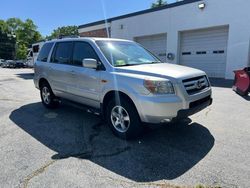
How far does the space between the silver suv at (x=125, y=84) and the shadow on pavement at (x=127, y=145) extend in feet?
1.32

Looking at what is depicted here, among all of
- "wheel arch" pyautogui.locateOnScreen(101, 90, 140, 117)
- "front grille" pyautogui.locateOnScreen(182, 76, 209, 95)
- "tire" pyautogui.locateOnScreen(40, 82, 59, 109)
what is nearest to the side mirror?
"wheel arch" pyautogui.locateOnScreen(101, 90, 140, 117)

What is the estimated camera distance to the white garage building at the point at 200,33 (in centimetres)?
1323

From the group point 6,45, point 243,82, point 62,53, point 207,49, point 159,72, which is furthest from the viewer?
point 6,45

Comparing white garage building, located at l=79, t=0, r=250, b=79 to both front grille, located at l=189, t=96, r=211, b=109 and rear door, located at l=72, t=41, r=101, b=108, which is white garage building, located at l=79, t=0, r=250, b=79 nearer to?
front grille, located at l=189, t=96, r=211, b=109

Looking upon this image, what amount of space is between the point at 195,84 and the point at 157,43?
46.2 ft

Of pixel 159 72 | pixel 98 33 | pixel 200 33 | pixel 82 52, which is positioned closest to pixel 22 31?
pixel 98 33

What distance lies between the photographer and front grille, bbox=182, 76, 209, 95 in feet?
13.9

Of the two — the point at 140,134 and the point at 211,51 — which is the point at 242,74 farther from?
the point at 140,134

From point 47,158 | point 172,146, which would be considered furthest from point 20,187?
point 172,146

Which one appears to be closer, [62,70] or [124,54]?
[124,54]

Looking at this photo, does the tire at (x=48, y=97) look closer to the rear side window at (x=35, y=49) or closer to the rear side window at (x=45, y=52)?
the rear side window at (x=45, y=52)

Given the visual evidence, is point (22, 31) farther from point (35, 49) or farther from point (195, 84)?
point (195, 84)

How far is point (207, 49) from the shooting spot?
14.9 metres

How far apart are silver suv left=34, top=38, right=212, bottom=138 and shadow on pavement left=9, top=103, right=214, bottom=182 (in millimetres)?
402
